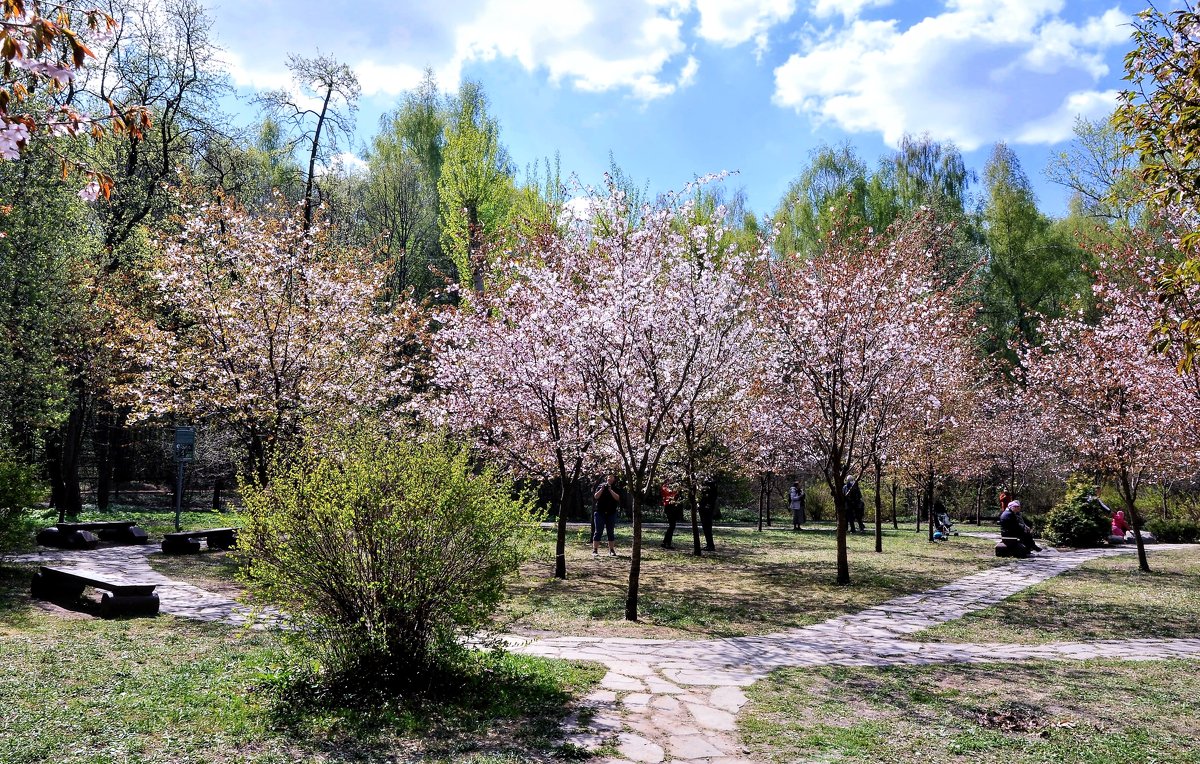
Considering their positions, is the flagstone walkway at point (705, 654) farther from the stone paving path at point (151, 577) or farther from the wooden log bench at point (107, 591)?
the wooden log bench at point (107, 591)

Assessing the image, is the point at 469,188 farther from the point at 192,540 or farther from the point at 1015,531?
the point at 1015,531

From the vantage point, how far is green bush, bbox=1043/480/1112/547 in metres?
18.5

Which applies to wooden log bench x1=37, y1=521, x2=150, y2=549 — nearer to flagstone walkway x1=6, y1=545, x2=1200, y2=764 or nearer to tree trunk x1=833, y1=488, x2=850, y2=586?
flagstone walkway x1=6, y1=545, x2=1200, y2=764

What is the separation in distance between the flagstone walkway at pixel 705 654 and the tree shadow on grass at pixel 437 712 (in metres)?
0.26

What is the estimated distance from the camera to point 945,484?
28.2 meters

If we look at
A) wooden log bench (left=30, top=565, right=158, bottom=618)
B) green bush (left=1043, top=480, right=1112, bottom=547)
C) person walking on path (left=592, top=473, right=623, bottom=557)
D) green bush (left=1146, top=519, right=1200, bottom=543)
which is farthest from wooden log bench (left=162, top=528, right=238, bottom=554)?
green bush (left=1146, top=519, right=1200, bottom=543)

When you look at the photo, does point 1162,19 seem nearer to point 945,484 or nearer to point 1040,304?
point 945,484

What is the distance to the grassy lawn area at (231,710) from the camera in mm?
4227

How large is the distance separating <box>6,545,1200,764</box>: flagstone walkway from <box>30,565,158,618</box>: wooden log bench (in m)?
0.36

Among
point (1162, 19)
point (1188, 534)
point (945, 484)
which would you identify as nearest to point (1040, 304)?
point (945, 484)

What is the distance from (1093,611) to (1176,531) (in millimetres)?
13944

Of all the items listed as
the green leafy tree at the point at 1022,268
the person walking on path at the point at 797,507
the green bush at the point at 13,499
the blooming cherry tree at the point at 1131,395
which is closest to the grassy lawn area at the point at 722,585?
the blooming cherry tree at the point at 1131,395

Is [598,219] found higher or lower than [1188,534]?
higher

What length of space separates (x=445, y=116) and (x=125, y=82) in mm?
16767
